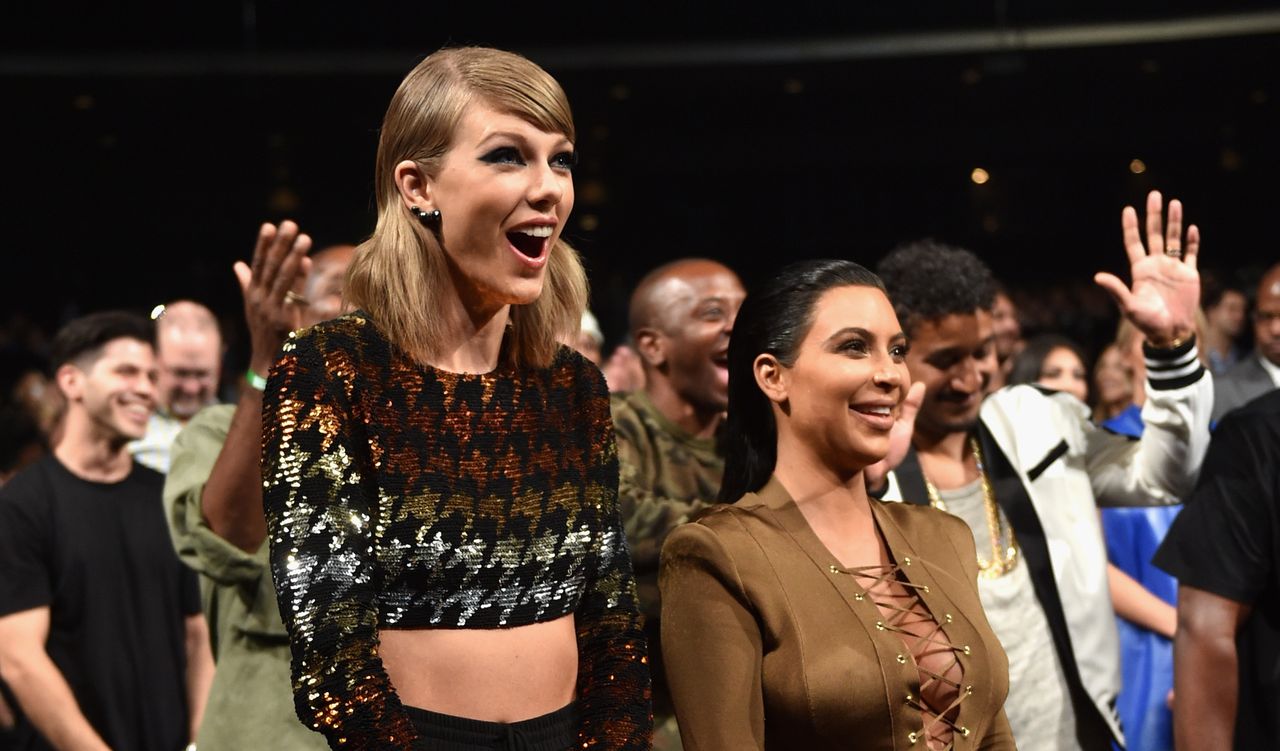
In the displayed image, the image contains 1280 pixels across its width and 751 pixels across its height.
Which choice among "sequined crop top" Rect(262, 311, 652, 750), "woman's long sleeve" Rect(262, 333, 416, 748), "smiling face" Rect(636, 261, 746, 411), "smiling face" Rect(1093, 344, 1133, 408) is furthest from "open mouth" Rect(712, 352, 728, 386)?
"smiling face" Rect(1093, 344, 1133, 408)

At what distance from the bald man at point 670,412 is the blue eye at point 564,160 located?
3.60 ft

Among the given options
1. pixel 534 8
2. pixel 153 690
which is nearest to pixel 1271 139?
pixel 534 8

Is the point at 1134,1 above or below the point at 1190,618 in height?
above

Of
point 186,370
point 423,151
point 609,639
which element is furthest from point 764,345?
point 186,370

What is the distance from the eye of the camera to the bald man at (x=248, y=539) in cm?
239

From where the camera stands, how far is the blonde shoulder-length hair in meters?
1.87

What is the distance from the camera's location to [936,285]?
10.2 feet

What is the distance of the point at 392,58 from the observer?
875 cm

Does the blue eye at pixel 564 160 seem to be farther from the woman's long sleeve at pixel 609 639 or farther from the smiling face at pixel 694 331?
the smiling face at pixel 694 331

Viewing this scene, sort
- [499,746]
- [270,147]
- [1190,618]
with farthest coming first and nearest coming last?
[270,147]
[1190,618]
[499,746]

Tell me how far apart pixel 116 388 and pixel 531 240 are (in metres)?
2.52

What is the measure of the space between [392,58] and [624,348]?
11.4 ft

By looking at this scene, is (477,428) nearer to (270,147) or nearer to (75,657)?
(75,657)

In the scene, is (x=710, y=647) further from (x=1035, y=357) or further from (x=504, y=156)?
(x=1035, y=357)
